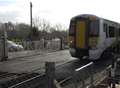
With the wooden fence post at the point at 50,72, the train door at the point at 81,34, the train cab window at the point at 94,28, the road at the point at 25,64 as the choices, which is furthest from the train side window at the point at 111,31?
the wooden fence post at the point at 50,72

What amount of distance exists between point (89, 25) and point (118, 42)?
19.4ft

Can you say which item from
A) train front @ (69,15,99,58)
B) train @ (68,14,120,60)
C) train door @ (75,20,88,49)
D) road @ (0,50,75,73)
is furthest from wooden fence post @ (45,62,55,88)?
train door @ (75,20,88,49)

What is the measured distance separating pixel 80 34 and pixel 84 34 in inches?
12.8

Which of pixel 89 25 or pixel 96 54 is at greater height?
pixel 89 25

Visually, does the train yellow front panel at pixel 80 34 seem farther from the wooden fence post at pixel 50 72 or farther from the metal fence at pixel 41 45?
the metal fence at pixel 41 45

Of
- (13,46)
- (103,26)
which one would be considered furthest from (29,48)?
(103,26)

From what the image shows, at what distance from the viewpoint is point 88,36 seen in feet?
62.2

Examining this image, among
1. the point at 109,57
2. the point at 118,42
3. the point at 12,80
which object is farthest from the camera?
the point at 118,42

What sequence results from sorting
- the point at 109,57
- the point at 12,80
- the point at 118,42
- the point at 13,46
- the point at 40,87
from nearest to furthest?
1. the point at 40,87
2. the point at 12,80
3. the point at 109,57
4. the point at 118,42
5. the point at 13,46

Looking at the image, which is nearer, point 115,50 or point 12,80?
point 12,80

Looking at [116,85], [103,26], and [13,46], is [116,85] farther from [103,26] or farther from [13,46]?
[13,46]

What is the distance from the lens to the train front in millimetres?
18875

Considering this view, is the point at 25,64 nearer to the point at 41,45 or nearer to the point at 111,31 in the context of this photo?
the point at 111,31

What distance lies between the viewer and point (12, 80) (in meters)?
12.7
